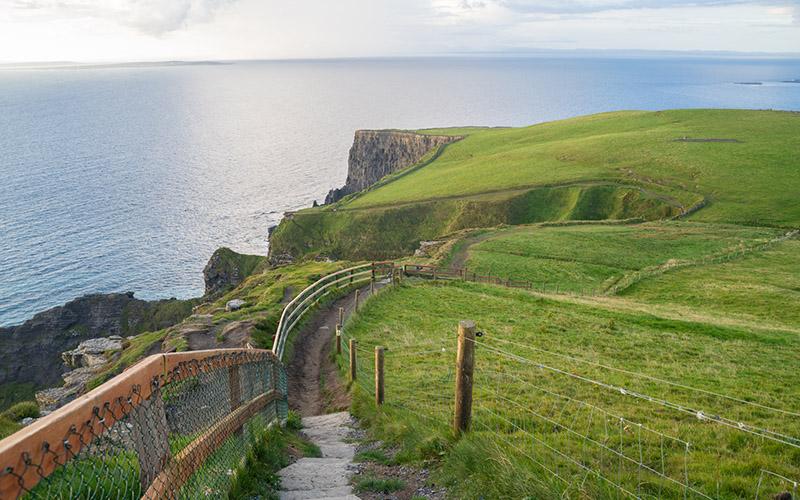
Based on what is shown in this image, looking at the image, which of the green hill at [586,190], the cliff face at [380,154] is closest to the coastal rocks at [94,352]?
the green hill at [586,190]

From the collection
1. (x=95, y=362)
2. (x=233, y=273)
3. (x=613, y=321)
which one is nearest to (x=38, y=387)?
(x=95, y=362)

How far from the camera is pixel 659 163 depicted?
245 feet

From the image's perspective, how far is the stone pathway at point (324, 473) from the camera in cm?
812

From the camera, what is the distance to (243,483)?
769 centimetres

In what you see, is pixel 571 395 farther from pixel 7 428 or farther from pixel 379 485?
pixel 7 428

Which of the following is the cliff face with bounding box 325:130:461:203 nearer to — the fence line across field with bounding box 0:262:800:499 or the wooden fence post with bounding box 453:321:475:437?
the fence line across field with bounding box 0:262:800:499

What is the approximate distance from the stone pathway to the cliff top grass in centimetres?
5648

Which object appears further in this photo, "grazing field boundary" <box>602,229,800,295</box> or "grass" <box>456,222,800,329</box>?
"grazing field boundary" <box>602,229,800,295</box>

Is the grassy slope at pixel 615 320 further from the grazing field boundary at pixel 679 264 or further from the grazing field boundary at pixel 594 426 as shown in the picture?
the grazing field boundary at pixel 679 264

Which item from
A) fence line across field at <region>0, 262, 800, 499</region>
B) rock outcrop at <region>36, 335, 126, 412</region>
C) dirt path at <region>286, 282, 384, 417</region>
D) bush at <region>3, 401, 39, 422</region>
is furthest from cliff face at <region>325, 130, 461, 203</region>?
fence line across field at <region>0, 262, 800, 499</region>

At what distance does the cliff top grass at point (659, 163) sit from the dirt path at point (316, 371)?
4541 centimetres

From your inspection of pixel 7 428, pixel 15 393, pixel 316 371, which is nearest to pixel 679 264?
pixel 316 371

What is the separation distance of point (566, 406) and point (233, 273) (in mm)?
64656

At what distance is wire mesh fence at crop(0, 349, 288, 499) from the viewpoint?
357 cm
